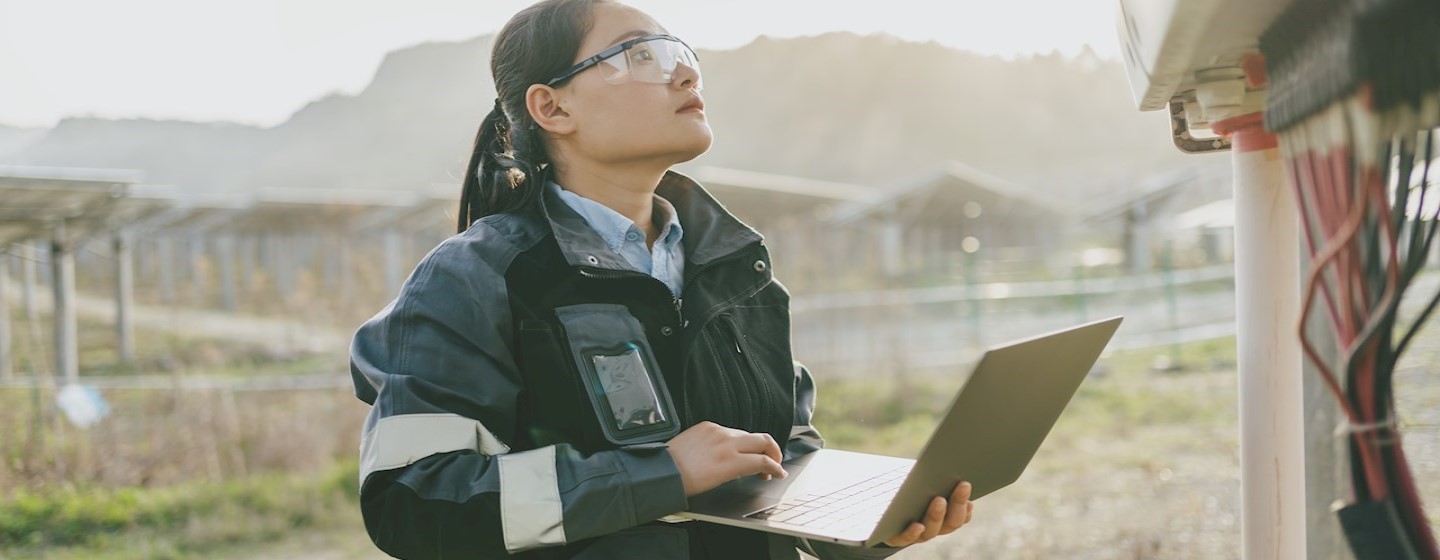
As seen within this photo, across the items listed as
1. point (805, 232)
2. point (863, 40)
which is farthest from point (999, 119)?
point (805, 232)

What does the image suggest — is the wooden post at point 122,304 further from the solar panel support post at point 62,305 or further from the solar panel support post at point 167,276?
the solar panel support post at point 167,276

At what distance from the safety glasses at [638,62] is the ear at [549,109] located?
52 mm

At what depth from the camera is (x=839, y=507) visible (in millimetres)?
1349

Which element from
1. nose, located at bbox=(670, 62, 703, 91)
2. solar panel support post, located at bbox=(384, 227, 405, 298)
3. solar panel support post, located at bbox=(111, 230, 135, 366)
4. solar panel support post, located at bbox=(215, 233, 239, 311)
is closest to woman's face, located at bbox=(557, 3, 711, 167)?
nose, located at bbox=(670, 62, 703, 91)

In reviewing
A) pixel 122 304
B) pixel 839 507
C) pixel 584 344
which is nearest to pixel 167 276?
pixel 122 304

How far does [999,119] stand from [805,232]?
60.9m

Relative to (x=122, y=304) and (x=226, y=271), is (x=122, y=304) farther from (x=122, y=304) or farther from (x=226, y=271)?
(x=226, y=271)

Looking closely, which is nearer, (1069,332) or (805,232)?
(1069,332)

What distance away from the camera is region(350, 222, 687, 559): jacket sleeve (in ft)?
4.24

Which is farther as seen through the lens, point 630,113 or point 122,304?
point 122,304

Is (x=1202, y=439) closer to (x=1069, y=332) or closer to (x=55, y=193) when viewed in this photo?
(x=1069, y=332)

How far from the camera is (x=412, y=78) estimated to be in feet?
376

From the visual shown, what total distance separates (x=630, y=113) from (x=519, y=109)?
22 cm

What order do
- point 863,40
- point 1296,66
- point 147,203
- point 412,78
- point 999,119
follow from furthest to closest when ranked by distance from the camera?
point 412,78, point 863,40, point 999,119, point 147,203, point 1296,66
